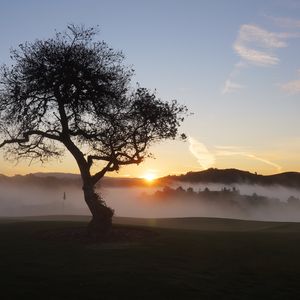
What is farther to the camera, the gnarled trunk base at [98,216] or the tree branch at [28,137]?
the tree branch at [28,137]

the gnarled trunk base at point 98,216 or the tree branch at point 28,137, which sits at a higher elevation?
the tree branch at point 28,137

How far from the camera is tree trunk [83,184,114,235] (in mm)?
34125

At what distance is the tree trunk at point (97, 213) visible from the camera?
34.1 metres

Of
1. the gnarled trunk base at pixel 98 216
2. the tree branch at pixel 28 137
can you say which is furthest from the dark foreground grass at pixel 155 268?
the tree branch at pixel 28 137

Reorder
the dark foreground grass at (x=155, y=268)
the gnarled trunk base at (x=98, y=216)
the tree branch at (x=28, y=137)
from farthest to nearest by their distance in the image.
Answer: the tree branch at (x=28, y=137) < the gnarled trunk base at (x=98, y=216) < the dark foreground grass at (x=155, y=268)

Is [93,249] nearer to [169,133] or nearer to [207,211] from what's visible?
[169,133]

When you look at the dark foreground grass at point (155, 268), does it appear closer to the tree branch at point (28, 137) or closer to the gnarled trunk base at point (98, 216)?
the gnarled trunk base at point (98, 216)

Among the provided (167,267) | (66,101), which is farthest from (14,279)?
(66,101)

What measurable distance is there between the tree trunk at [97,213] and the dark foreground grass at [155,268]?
3.64 metres

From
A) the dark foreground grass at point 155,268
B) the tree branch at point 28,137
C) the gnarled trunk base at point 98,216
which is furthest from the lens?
the tree branch at point 28,137

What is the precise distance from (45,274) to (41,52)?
19.6 meters

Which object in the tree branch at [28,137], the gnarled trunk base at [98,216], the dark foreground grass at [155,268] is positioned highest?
the tree branch at [28,137]

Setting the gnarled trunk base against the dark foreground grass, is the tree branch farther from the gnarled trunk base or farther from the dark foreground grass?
the dark foreground grass

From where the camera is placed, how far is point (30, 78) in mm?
35812
